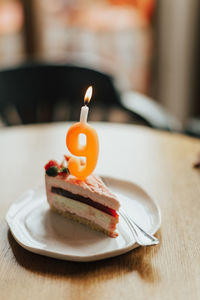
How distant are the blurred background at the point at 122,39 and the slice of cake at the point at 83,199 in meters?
2.09

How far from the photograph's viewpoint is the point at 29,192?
4.16ft

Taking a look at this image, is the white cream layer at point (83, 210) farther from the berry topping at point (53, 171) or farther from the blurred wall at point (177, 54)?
the blurred wall at point (177, 54)

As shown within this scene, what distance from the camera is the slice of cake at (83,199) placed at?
1.04 m

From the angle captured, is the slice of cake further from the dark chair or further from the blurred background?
the blurred background

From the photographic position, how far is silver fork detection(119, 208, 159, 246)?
978 mm

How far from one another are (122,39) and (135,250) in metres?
2.61

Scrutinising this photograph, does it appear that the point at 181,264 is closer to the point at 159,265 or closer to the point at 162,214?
the point at 159,265

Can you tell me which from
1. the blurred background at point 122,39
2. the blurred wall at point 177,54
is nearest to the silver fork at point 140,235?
the blurred background at point 122,39

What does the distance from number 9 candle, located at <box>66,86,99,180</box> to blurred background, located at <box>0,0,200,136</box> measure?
2111 mm

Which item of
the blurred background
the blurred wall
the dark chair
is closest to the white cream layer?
the dark chair

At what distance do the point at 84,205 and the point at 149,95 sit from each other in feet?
8.29

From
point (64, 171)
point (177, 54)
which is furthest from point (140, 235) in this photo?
point (177, 54)

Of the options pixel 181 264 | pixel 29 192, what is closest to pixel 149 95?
pixel 29 192

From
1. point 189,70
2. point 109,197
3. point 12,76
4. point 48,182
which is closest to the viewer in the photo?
point 109,197
